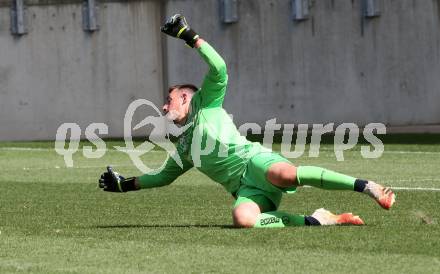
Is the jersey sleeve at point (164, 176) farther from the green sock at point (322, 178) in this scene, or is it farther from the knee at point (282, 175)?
the green sock at point (322, 178)

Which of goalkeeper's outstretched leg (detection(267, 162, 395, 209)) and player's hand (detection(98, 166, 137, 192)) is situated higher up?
goalkeeper's outstretched leg (detection(267, 162, 395, 209))

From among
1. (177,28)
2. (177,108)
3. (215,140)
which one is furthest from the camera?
(177,108)

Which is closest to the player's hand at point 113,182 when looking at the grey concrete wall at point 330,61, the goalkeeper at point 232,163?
the goalkeeper at point 232,163

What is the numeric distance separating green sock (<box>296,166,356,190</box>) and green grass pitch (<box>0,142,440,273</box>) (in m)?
0.34

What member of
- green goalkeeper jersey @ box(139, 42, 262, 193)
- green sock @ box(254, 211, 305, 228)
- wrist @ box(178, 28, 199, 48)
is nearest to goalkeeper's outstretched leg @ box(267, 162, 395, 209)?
green sock @ box(254, 211, 305, 228)

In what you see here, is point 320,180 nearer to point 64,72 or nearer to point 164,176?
point 164,176

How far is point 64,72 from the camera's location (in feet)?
115

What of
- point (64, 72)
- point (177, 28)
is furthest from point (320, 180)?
point (64, 72)

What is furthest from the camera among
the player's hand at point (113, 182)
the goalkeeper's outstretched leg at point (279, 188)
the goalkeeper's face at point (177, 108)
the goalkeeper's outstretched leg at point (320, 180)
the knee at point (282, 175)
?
the player's hand at point (113, 182)

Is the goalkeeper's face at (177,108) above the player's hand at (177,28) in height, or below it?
below

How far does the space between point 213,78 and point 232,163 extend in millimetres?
737

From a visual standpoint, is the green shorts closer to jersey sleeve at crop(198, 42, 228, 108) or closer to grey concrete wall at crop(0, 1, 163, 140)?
jersey sleeve at crop(198, 42, 228, 108)

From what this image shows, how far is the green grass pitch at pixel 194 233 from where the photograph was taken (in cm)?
934

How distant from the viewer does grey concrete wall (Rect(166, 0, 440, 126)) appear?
3472 centimetres
